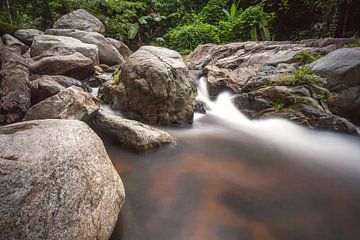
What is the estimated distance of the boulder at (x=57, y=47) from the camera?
709 cm

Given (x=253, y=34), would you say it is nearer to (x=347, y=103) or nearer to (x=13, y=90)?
(x=347, y=103)

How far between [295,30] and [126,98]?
9780 millimetres

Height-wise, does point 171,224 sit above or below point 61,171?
below

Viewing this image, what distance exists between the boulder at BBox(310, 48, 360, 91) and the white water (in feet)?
4.28

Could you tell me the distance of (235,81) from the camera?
6.63 meters

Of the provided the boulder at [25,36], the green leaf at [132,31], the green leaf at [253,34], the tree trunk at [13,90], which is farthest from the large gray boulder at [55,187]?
the green leaf at [132,31]

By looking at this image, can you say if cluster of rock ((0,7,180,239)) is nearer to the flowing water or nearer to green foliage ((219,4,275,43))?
the flowing water

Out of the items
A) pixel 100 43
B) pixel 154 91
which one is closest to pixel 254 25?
pixel 100 43

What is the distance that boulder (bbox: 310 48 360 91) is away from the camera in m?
5.11

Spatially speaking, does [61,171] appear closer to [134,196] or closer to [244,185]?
[134,196]

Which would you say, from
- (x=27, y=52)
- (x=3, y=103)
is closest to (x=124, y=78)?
(x=3, y=103)

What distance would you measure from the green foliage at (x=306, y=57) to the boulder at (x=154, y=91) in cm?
339

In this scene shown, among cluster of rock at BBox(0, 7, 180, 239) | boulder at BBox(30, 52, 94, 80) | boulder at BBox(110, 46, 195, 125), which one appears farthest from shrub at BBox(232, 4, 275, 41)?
cluster of rock at BBox(0, 7, 180, 239)

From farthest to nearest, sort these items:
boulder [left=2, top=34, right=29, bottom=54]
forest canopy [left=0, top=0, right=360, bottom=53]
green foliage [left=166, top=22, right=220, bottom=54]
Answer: green foliage [left=166, top=22, right=220, bottom=54]
forest canopy [left=0, top=0, right=360, bottom=53]
boulder [left=2, top=34, right=29, bottom=54]
